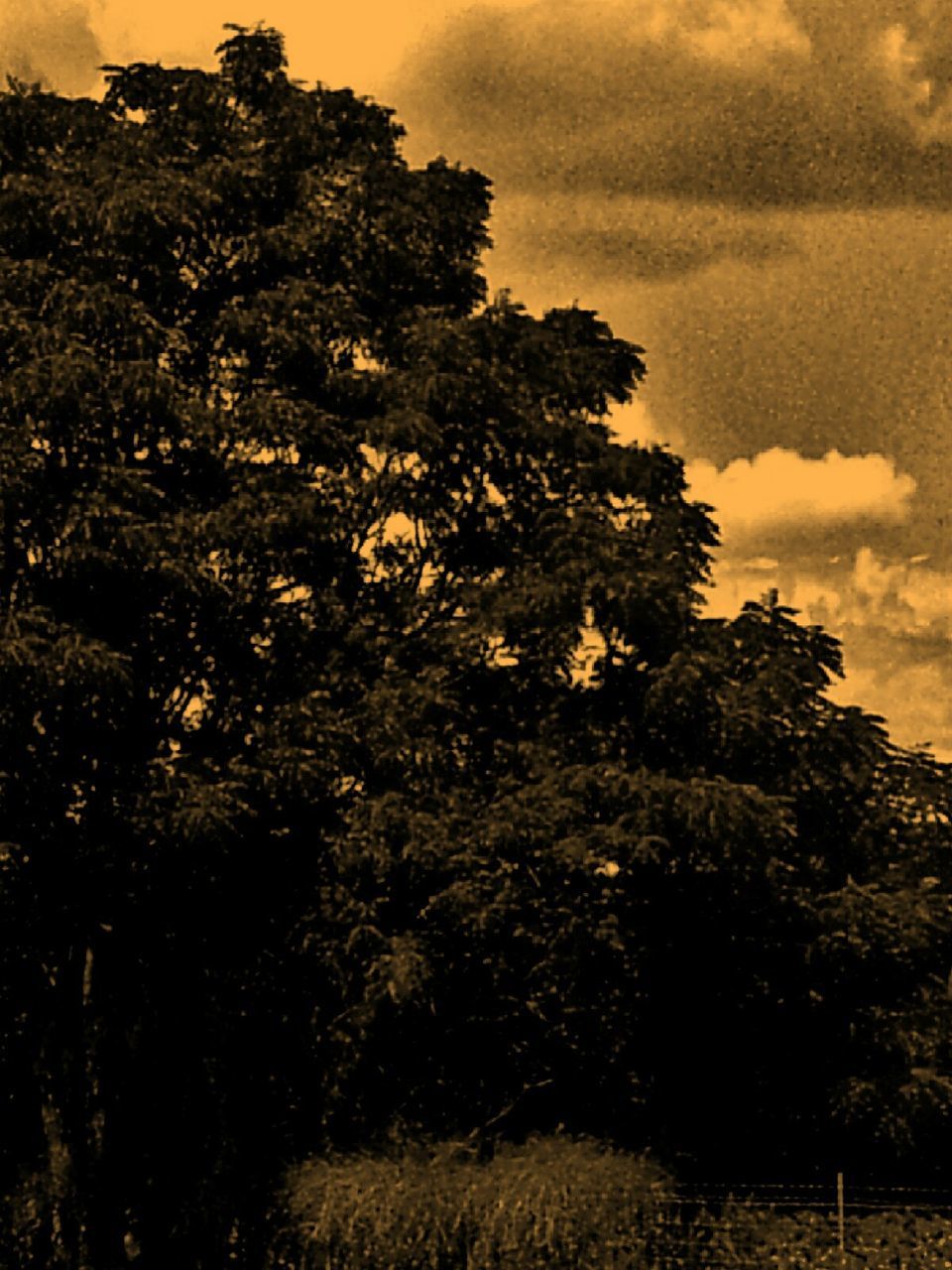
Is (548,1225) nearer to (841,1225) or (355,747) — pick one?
(841,1225)

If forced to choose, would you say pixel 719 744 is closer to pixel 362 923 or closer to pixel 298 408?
pixel 362 923

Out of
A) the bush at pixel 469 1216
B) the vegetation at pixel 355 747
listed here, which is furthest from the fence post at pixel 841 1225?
the vegetation at pixel 355 747

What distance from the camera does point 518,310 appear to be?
23672mm

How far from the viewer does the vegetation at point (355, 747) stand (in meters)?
21.2

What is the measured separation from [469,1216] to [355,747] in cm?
504

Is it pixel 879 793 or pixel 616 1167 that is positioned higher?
pixel 879 793

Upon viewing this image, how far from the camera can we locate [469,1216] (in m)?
20.0

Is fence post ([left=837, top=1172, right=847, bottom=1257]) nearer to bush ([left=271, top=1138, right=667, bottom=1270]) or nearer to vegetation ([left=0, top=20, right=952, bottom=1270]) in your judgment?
bush ([left=271, top=1138, right=667, bottom=1270])

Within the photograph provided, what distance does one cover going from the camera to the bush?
19938mm

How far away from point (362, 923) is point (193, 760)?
8.64 feet

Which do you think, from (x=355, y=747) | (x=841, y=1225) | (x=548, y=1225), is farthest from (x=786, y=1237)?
(x=355, y=747)

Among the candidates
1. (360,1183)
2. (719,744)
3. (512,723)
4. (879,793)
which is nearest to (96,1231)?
(360,1183)

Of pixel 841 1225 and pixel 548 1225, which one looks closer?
pixel 548 1225

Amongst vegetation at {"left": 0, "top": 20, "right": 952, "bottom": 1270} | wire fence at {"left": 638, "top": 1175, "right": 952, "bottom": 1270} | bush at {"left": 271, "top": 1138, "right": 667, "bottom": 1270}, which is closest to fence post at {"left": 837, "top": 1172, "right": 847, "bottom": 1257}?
wire fence at {"left": 638, "top": 1175, "right": 952, "bottom": 1270}
